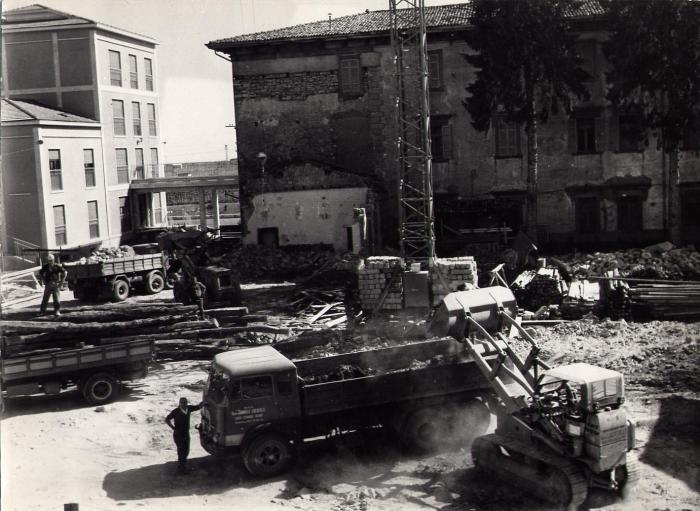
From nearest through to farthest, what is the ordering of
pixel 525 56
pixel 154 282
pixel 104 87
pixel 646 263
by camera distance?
pixel 646 263
pixel 154 282
pixel 525 56
pixel 104 87

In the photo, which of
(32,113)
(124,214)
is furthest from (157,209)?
(32,113)

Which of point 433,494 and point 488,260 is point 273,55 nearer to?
point 488,260

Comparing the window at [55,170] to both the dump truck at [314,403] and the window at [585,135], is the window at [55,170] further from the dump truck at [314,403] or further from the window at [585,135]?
the dump truck at [314,403]

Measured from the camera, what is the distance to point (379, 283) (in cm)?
2231

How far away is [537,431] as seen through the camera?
11344 millimetres

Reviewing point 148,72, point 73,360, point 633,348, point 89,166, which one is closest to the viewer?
point 73,360

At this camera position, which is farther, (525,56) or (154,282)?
(525,56)

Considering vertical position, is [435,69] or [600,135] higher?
[435,69]

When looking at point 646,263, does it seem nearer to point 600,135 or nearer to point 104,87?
point 600,135

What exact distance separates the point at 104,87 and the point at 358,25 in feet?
42.9

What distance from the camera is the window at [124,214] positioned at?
44594 millimetres

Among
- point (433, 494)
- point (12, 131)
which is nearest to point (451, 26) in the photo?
point (12, 131)

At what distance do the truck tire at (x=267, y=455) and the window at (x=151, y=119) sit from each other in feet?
118

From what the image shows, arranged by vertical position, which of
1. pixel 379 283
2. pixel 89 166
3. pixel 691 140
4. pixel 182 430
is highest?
pixel 89 166
